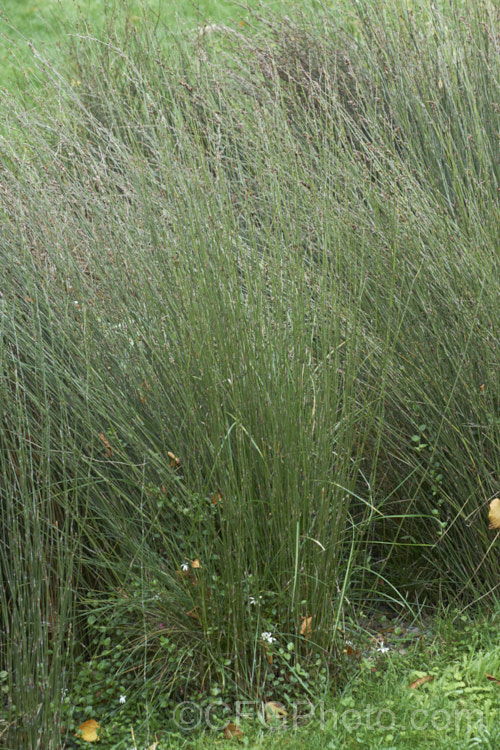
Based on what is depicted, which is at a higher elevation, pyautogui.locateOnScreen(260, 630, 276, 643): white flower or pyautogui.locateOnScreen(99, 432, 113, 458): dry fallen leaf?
pyautogui.locateOnScreen(99, 432, 113, 458): dry fallen leaf

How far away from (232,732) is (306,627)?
0.34 m

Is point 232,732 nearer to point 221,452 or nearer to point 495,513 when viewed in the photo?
point 221,452

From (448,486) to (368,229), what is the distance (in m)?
1.11

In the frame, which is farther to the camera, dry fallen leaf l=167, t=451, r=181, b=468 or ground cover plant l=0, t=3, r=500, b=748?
dry fallen leaf l=167, t=451, r=181, b=468

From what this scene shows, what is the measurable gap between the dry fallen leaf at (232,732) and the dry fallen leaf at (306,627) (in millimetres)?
303

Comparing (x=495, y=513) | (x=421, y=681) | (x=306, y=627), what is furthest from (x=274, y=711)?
(x=495, y=513)

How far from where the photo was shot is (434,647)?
2234 mm

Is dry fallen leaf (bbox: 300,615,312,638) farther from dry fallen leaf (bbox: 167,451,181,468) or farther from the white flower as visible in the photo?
dry fallen leaf (bbox: 167,451,181,468)

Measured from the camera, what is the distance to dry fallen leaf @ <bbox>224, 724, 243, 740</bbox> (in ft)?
6.46

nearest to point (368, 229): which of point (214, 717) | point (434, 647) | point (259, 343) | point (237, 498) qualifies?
point (259, 343)

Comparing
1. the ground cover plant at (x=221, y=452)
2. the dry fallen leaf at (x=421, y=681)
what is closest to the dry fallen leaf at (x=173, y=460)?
the ground cover plant at (x=221, y=452)

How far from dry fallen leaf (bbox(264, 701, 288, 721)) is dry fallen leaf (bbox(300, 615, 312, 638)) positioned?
199 mm

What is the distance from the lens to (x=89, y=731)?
2.03 metres

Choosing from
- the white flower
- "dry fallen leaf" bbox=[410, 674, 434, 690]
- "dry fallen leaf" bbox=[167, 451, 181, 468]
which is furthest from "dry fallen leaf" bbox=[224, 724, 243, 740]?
"dry fallen leaf" bbox=[167, 451, 181, 468]
